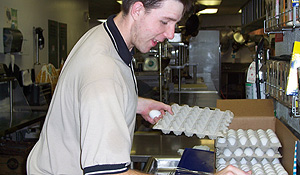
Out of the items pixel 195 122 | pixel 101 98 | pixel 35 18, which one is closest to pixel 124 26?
pixel 101 98

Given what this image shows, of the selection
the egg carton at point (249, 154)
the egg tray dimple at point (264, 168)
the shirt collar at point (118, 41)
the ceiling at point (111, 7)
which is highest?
the ceiling at point (111, 7)

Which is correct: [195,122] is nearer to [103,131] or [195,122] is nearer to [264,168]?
[264,168]

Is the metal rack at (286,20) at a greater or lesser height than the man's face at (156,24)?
greater

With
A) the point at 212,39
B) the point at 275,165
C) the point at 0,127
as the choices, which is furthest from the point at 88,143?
the point at 212,39

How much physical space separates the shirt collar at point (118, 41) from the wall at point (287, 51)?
934 mm

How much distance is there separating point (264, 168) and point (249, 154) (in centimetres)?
10

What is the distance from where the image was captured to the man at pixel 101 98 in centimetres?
93

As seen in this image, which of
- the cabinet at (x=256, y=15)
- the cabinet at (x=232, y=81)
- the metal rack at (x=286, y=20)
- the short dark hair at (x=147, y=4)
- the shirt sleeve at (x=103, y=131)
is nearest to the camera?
the shirt sleeve at (x=103, y=131)

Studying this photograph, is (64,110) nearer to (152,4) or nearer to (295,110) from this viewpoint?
(152,4)

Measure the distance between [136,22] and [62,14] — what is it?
20.0 ft

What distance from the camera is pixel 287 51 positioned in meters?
2.06

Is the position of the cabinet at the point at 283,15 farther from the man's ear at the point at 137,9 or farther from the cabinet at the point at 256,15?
the cabinet at the point at 256,15

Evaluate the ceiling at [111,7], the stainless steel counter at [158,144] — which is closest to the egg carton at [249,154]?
the stainless steel counter at [158,144]

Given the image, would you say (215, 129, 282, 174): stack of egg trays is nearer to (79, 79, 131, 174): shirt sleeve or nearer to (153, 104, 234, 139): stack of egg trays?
(153, 104, 234, 139): stack of egg trays
